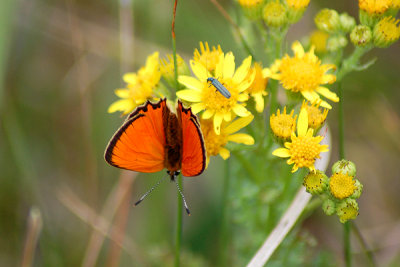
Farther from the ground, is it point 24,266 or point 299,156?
point 299,156

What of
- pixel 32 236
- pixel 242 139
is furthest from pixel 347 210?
pixel 32 236

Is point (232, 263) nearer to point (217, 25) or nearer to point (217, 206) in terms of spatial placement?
point (217, 206)

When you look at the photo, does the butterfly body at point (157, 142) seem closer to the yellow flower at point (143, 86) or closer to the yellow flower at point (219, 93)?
the yellow flower at point (219, 93)

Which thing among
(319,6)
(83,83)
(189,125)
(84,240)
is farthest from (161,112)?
(319,6)

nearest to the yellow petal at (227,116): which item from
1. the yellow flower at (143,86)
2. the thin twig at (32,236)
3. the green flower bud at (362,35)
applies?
the yellow flower at (143,86)

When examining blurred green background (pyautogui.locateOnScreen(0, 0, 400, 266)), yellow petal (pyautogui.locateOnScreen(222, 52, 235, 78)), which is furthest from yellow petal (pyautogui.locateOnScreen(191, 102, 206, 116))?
blurred green background (pyautogui.locateOnScreen(0, 0, 400, 266))

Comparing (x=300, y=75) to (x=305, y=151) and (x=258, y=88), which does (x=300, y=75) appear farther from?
(x=305, y=151)
